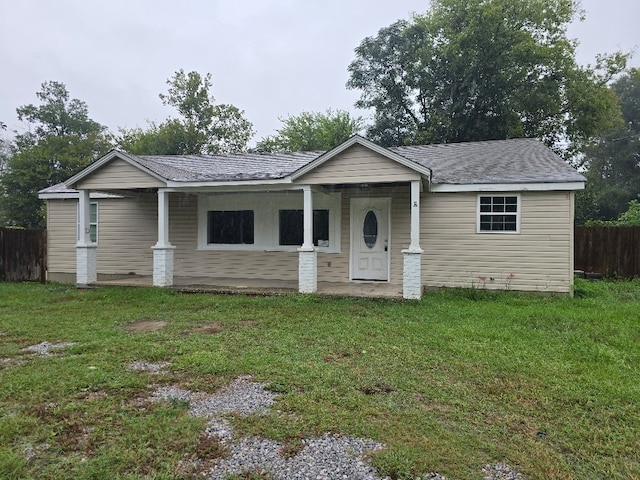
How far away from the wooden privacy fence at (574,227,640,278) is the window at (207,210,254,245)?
31.3 feet

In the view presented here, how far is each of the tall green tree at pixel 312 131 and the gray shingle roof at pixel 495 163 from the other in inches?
709

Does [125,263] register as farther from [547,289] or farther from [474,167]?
[547,289]

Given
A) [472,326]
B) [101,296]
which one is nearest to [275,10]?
[101,296]

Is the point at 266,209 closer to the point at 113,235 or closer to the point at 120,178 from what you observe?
the point at 120,178

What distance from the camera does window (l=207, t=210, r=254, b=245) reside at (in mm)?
11078

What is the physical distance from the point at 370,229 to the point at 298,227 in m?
1.87

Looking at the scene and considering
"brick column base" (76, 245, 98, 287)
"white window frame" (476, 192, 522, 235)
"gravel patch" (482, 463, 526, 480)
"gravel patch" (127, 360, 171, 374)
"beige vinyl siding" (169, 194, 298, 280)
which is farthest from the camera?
"beige vinyl siding" (169, 194, 298, 280)

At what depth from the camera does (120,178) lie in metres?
Result: 9.88

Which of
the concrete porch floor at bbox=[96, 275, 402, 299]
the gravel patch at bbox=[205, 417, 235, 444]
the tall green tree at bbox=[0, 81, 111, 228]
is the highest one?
the tall green tree at bbox=[0, 81, 111, 228]

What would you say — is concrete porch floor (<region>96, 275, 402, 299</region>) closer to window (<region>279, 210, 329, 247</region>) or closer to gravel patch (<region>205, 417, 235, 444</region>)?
window (<region>279, 210, 329, 247</region>)

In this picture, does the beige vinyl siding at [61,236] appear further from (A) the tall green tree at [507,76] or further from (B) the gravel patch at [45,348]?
(A) the tall green tree at [507,76]

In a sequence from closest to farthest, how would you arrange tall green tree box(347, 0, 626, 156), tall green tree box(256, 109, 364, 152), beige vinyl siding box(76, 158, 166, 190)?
1. beige vinyl siding box(76, 158, 166, 190)
2. tall green tree box(347, 0, 626, 156)
3. tall green tree box(256, 109, 364, 152)

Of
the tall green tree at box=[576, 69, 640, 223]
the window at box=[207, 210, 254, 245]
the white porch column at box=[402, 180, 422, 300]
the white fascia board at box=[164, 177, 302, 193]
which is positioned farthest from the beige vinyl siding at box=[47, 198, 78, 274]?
the tall green tree at box=[576, 69, 640, 223]

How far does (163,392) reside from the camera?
3703 millimetres
